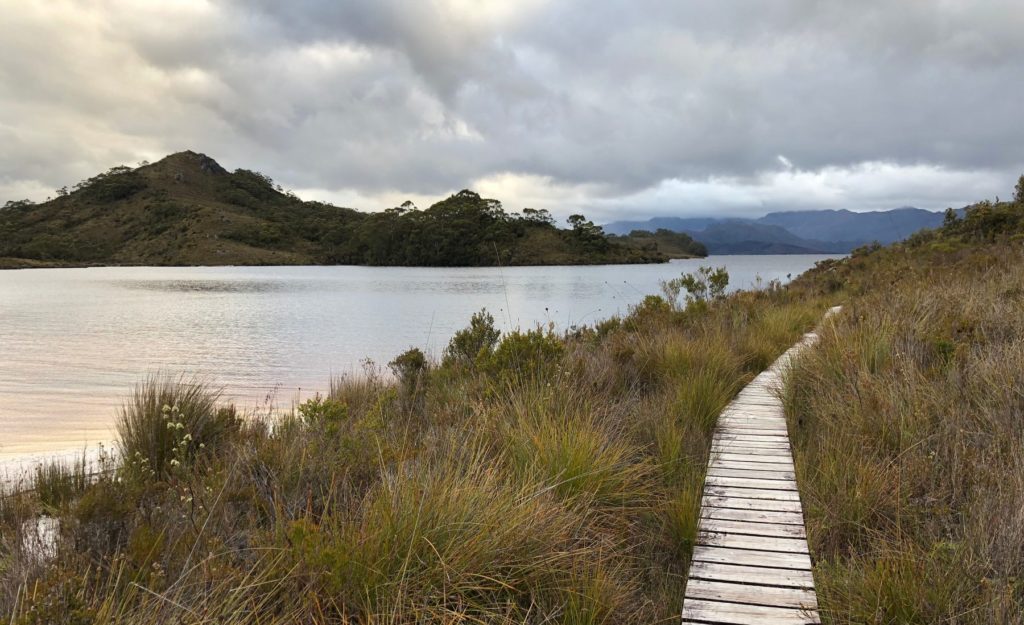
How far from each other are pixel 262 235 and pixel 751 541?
→ 132 meters

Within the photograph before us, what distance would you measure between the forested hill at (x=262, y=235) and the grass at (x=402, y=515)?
8569 centimetres

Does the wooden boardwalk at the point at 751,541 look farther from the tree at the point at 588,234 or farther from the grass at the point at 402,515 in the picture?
the tree at the point at 588,234

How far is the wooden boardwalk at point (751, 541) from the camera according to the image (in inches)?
120

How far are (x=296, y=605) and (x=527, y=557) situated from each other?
1.04 metres

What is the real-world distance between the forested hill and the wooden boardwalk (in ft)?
283

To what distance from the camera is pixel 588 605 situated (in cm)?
281

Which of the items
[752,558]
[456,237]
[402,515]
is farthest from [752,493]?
[456,237]

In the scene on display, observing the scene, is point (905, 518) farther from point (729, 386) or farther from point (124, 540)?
point (124, 540)

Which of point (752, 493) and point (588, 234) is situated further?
point (588, 234)

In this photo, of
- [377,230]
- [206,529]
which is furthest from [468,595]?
[377,230]

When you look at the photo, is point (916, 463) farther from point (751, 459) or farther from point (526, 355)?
point (526, 355)

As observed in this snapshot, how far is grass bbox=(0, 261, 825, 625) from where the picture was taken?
242cm

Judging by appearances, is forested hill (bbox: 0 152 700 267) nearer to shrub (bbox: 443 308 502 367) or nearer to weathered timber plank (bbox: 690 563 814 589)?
shrub (bbox: 443 308 502 367)

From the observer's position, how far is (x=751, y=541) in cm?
371
